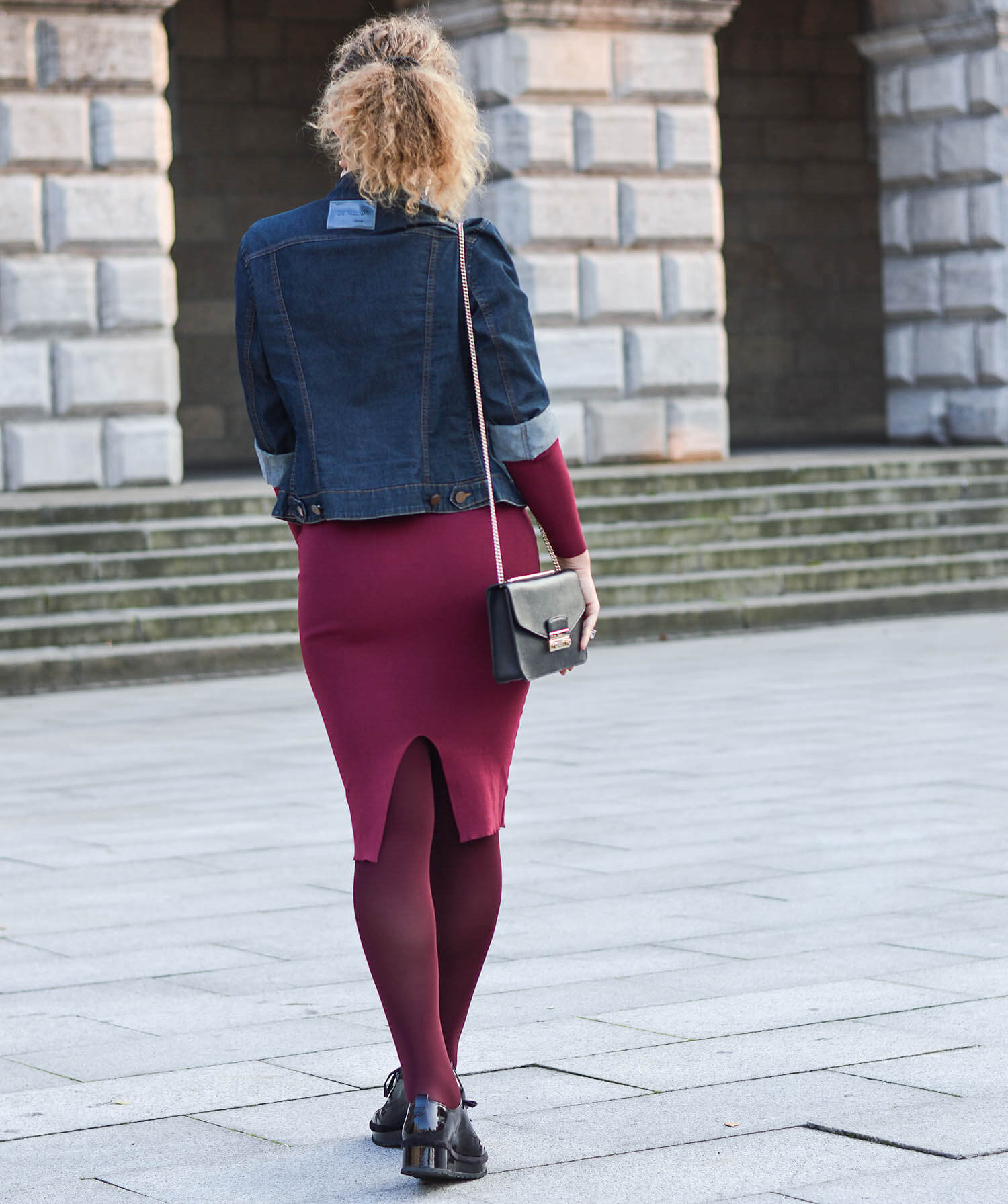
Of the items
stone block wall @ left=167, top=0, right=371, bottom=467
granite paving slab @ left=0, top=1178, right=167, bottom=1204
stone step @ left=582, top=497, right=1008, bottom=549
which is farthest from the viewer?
stone block wall @ left=167, top=0, right=371, bottom=467

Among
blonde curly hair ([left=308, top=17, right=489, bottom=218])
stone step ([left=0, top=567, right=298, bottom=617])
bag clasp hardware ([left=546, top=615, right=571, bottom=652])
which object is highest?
blonde curly hair ([left=308, top=17, right=489, bottom=218])

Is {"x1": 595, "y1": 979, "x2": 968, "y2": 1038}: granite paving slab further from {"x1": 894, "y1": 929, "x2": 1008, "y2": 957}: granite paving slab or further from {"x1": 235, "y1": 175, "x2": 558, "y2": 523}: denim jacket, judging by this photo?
{"x1": 235, "y1": 175, "x2": 558, "y2": 523}: denim jacket

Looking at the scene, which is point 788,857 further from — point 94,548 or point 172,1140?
point 94,548

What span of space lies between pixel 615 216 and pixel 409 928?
1204 centimetres

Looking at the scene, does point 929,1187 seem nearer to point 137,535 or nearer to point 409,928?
point 409,928

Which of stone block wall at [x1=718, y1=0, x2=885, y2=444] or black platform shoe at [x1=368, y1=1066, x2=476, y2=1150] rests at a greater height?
stone block wall at [x1=718, y1=0, x2=885, y2=444]

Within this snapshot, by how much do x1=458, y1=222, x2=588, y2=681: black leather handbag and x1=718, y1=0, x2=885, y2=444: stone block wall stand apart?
17978 millimetres

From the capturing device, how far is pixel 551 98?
14.8 metres

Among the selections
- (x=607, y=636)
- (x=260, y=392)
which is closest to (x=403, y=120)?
(x=260, y=392)

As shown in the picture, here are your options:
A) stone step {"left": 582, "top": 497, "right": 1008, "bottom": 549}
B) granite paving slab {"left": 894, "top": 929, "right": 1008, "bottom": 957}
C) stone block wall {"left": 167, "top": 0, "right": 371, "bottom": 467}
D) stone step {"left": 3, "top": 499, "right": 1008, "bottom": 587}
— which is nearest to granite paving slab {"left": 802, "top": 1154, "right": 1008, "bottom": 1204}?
granite paving slab {"left": 894, "top": 929, "right": 1008, "bottom": 957}

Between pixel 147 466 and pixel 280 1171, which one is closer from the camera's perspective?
pixel 280 1171

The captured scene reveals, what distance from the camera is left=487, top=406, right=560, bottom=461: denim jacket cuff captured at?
3539mm

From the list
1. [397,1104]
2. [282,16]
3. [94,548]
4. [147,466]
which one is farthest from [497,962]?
[282,16]

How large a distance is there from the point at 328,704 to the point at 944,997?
5.32 ft
